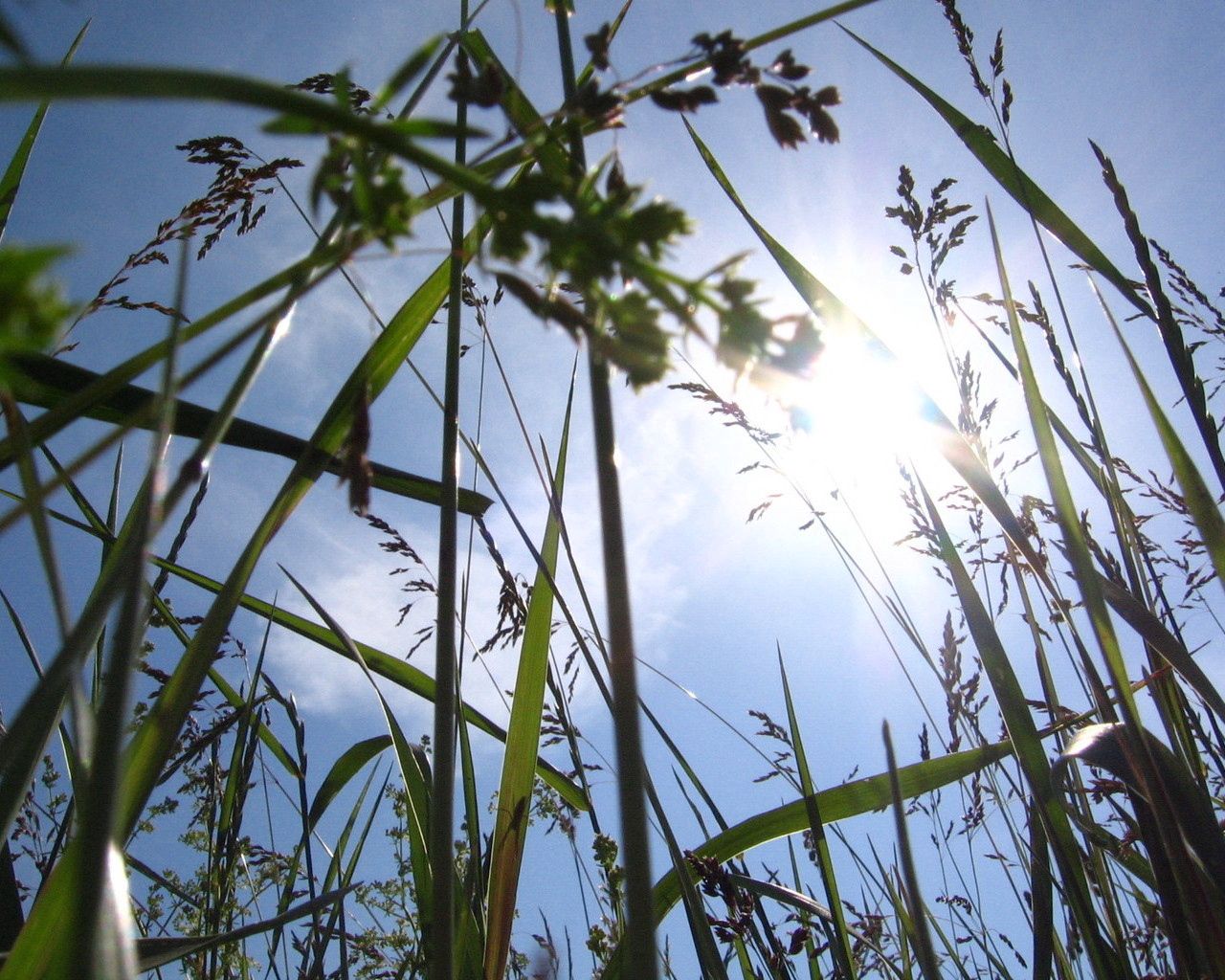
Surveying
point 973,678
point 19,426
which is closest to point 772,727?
point 973,678

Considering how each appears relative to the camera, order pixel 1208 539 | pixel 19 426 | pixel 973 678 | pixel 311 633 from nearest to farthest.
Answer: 1. pixel 19 426
2. pixel 1208 539
3. pixel 311 633
4. pixel 973 678

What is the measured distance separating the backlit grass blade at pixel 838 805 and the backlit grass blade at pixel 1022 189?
852mm

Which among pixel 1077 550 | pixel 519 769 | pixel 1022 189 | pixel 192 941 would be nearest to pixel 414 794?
pixel 519 769

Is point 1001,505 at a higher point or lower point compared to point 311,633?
lower

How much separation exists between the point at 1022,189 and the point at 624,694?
55.2 inches

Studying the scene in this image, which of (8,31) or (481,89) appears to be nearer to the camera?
(8,31)

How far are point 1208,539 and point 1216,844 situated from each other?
42cm

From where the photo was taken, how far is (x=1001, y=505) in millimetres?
1246

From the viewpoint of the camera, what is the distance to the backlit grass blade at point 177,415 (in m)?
0.91

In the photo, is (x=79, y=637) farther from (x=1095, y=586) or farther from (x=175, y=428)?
(x=1095, y=586)

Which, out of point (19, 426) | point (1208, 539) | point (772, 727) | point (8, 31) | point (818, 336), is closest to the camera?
point (8, 31)

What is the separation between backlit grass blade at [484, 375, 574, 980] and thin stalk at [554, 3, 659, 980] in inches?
32.0

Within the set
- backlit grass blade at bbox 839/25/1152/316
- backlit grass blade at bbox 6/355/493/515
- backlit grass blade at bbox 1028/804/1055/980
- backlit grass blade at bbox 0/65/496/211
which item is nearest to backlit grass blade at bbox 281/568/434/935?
backlit grass blade at bbox 6/355/493/515

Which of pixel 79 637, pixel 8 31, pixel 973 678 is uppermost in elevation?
pixel 973 678
